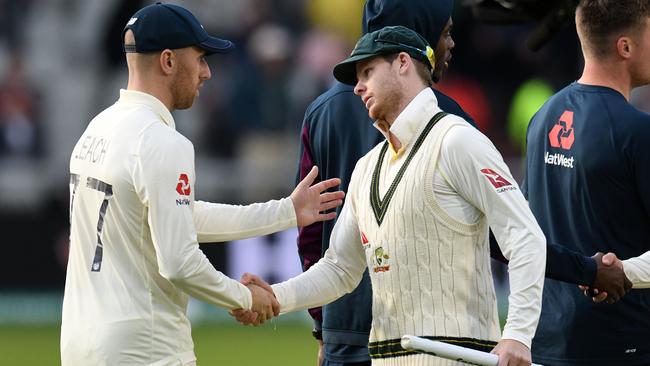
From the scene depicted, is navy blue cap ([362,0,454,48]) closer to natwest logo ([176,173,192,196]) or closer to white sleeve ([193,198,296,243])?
white sleeve ([193,198,296,243])

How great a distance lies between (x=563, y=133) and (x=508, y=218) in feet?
3.64

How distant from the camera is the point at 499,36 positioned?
16031 mm

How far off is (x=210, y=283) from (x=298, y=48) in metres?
10.6

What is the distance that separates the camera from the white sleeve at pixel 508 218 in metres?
4.29

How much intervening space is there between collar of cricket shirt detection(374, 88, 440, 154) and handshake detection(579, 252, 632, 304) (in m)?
0.90

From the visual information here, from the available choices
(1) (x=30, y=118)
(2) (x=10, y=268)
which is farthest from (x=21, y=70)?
(2) (x=10, y=268)

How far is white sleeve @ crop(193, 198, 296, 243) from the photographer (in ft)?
17.6

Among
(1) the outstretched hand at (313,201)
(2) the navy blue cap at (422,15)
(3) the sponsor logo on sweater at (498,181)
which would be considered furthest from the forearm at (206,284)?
(2) the navy blue cap at (422,15)

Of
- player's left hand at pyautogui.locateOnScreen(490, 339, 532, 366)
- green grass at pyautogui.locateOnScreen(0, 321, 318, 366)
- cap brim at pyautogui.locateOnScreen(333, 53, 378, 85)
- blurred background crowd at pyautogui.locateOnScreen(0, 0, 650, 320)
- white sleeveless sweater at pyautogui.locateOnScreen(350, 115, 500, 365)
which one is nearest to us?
player's left hand at pyautogui.locateOnScreen(490, 339, 532, 366)

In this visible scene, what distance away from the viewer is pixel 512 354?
13.8 feet

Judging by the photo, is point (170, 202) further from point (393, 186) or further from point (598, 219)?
point (598, 219)

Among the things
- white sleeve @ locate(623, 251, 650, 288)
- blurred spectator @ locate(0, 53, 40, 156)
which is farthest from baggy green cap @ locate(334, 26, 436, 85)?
blurred spectator @ locate(0, 53, 40, 156)

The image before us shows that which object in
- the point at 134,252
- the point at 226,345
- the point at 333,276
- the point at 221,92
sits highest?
the point at 134,252

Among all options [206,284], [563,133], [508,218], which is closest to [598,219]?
[563,133]
